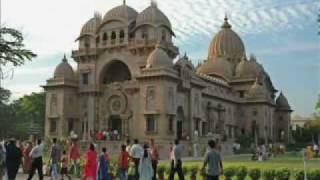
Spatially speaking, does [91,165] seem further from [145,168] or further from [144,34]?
[144,34]

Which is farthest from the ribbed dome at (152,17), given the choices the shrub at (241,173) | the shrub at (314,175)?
the shrub at (314,175)

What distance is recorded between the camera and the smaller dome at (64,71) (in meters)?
53.6

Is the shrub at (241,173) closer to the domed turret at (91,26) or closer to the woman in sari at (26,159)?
the woman in sari at (26,159)

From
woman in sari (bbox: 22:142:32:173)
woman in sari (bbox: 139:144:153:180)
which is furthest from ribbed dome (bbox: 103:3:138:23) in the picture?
woman in sari (bbox: 139:144:153:180)

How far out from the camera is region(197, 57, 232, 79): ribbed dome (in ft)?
239

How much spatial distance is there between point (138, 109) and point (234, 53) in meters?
Result: 33.7

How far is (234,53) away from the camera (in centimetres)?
7806

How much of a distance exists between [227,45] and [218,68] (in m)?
6.74

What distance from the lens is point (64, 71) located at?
2120 inches

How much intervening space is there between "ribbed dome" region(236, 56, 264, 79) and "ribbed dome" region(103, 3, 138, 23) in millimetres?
24309

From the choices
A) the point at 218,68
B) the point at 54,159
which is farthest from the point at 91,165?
the point at 218,68

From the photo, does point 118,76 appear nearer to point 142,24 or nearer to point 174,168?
point 142,24

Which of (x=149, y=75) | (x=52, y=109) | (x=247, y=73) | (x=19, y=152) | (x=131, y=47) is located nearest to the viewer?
(x=19, y=152)

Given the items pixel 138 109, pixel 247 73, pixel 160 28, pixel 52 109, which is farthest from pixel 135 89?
pixel 247 73
